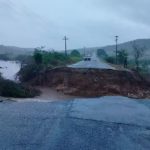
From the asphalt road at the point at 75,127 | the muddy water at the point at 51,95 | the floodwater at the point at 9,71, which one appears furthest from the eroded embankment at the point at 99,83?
the asphalt road at the point at 75,127

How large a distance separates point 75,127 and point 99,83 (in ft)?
59.4

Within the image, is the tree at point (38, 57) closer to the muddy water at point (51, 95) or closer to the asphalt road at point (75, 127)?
the muddy water at point (51, 95)

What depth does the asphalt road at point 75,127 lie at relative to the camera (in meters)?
5.36

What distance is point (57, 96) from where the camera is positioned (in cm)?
2266

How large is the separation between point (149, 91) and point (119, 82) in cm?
204

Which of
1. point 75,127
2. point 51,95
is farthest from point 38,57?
point 75,127

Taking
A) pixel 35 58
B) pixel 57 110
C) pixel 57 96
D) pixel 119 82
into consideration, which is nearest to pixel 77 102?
pixel 57 110

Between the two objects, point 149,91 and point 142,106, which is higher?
point 142,106

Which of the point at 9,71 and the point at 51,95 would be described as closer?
the point at 51,95

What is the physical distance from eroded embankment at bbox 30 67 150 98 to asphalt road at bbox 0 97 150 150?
50.3 ft

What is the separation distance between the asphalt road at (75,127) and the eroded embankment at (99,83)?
50.3ft

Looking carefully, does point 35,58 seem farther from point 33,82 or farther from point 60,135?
point 60,135

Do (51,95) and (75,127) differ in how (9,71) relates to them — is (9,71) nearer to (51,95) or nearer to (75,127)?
(51,95)

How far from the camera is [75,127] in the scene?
6.08 meters
